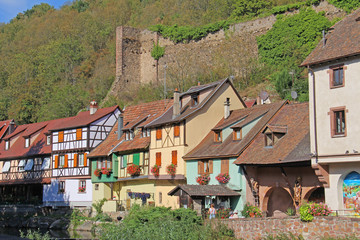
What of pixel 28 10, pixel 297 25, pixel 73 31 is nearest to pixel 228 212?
pixel 297 25

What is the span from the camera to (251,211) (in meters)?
26.0

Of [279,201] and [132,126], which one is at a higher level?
[132,126]

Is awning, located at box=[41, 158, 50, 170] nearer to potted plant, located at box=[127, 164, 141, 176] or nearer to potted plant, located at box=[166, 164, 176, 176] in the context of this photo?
potted plant, located at box=[127, 164, 141, 176]

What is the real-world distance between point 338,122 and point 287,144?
4.26m

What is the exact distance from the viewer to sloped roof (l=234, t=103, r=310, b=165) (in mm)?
24438

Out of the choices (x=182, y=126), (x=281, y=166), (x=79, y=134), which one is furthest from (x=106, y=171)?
(x=281, y=166)

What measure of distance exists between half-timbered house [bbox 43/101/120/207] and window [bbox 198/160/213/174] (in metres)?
14.0

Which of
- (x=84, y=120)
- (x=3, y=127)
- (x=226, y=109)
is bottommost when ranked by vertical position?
(x=226, y=109)

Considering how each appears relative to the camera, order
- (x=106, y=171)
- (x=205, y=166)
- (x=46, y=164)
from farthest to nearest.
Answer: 1. (x=46, y=164)
2. (x=106, y=171)
3. (x=205, y=166)

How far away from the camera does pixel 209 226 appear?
2327 centimetres

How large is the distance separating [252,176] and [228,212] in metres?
2.18

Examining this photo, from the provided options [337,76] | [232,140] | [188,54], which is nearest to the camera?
[337,76]

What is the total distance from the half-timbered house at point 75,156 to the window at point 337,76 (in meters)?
24.3

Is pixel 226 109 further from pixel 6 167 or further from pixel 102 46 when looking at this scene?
pixel 102 46
